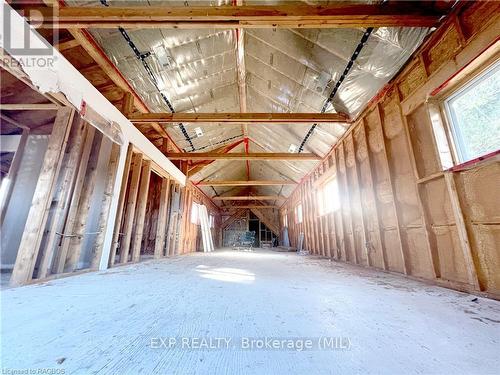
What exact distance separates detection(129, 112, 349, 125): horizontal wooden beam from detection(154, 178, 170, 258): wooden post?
7.17 feet

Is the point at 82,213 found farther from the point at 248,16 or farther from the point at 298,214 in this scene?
the point at 298,214

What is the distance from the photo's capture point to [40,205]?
238cm

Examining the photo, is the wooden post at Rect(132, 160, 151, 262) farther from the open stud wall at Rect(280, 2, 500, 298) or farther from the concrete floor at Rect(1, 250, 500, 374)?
the open stud wall at Rect(280, 2, 500, 298)

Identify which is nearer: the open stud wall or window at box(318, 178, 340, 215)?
the open stud wall

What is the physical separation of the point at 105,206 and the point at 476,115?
16.3ft

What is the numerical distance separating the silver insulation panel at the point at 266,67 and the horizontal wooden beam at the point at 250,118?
246mm

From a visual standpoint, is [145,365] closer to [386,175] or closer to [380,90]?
[386,175]

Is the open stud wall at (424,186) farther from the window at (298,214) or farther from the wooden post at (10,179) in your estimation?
the wooden post at (10,179)

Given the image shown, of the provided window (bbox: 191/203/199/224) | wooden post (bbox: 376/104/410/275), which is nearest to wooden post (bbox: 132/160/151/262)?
window (bbox: 191/203/199/224)

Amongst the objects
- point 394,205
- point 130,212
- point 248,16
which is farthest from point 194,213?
point 248,16

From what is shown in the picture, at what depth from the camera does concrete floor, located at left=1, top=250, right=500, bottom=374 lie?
86 cm

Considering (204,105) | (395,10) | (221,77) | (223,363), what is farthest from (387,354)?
(204,105)

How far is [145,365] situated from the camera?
2.77ft

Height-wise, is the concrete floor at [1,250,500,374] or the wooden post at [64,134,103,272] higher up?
the wooden post at [64,134,103,272]
